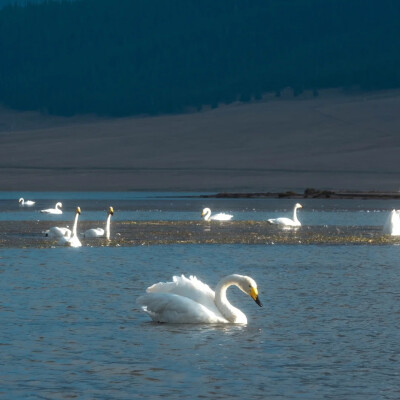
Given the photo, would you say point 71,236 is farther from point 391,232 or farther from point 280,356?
point 280,356

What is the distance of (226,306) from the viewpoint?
19172mm

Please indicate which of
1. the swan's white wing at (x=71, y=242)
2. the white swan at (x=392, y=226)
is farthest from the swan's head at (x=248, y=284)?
the white swan at (x=392, y=226)

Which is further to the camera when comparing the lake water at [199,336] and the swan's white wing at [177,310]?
the swan's white wing at [177,310]

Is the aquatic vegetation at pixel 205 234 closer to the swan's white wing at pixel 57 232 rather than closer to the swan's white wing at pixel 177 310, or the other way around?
the swan's white wing at pixel 57 232

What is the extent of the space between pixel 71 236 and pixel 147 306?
1651cm

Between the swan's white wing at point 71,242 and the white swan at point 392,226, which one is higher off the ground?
the white swan at point 392,226

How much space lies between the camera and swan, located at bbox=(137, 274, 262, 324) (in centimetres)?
1908

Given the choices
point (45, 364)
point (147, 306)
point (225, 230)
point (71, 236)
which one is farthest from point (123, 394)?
point (225, 230)

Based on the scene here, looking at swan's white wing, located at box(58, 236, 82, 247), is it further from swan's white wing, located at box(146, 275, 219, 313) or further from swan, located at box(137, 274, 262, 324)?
swan, located at box(137, 274, 262, 324)

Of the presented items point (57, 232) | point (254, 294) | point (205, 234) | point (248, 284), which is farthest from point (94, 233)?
point (254, 294)

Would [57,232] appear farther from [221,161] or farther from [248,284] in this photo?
[221,161]

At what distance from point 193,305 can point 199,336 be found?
1.12m

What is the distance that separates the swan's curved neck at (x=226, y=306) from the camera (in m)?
19.1

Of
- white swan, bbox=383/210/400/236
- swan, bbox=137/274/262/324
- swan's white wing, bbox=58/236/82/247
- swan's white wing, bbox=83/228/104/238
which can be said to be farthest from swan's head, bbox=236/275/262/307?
white swan, bbox=383/210/400/236
